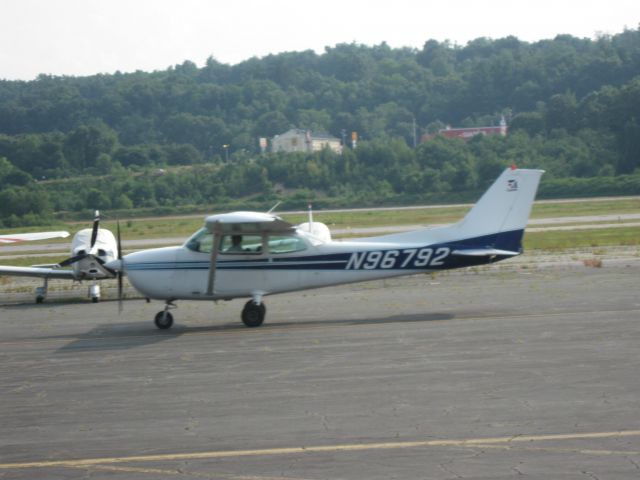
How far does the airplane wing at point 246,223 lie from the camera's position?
55.1 ft

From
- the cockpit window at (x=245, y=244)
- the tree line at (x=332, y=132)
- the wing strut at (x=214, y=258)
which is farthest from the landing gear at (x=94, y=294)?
the tree line at (x=332, y=132)

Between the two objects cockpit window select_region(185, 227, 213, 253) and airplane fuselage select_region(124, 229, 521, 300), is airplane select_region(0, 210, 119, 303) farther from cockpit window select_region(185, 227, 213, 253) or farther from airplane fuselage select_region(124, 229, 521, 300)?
cockpit window select_region(185, 227, 213, 253)

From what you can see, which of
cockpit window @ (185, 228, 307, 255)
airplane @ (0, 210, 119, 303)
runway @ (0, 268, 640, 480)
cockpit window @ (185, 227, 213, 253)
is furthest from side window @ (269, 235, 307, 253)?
airplane @ (0, 210, 119, 303)

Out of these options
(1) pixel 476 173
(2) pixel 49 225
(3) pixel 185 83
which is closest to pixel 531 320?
(2) pixel 49 225

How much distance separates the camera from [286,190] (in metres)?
77.9

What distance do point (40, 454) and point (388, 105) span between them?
480ft

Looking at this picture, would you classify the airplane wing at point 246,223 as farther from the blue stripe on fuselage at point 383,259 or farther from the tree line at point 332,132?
the tree line at point 332,132

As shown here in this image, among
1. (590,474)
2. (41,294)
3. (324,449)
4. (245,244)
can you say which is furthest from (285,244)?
(590,474)

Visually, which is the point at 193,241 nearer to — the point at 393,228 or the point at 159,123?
the point at 393,228

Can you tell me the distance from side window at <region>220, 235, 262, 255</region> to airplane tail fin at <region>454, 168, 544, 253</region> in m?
3.88

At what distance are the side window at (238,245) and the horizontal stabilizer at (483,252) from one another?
372 cm

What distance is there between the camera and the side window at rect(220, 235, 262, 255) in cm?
1762

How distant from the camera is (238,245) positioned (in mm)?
17641

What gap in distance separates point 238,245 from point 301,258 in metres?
1.21
